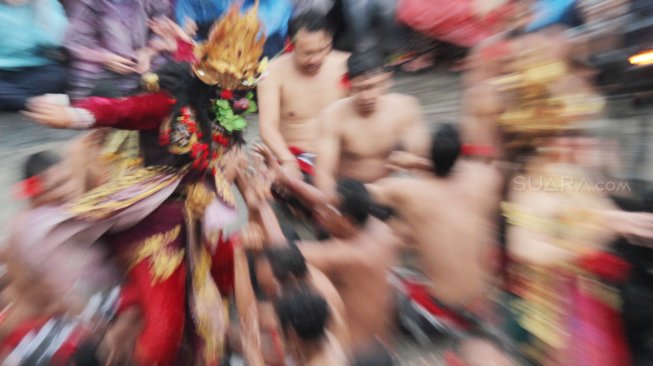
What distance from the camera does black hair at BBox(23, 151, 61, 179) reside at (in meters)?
1.68

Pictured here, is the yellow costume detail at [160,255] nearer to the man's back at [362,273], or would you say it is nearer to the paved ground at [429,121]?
the man's back at [362,273]

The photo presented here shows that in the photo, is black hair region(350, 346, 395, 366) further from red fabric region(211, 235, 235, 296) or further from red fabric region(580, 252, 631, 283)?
red fabric region(211, 235, 235, 296)

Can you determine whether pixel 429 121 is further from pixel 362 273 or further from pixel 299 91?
pixel 362 273

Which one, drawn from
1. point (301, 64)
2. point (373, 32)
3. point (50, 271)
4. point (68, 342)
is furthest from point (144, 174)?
point (373, 32)

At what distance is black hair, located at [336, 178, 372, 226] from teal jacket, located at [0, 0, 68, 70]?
3339 mm

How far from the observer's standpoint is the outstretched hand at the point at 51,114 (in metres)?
1.58

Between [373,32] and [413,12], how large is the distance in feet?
1.14

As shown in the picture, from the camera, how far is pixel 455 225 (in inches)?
74.0

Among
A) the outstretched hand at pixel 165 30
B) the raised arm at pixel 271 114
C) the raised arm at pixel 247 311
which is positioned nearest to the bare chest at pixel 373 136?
the raised arm at pixel 271 114

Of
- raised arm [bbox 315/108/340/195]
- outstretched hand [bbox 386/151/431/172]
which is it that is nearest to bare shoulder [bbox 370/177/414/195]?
outstretched hand [bbox 386/151/431/172]

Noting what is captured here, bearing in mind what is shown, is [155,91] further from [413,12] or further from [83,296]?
[413,12]

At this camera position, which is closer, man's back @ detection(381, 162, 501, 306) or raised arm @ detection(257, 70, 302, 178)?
man's back @ detection(381, 162, 501, 306)

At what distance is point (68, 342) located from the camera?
147 centimetres

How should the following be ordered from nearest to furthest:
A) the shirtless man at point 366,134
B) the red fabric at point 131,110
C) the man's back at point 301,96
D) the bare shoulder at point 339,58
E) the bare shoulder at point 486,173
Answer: the red fabric at point 131,110 → the bare shoulder at point 486,173 → the shirtless man at point 366,134 → the man's back at point 301,96 → the bare shoulder at point 339,58
